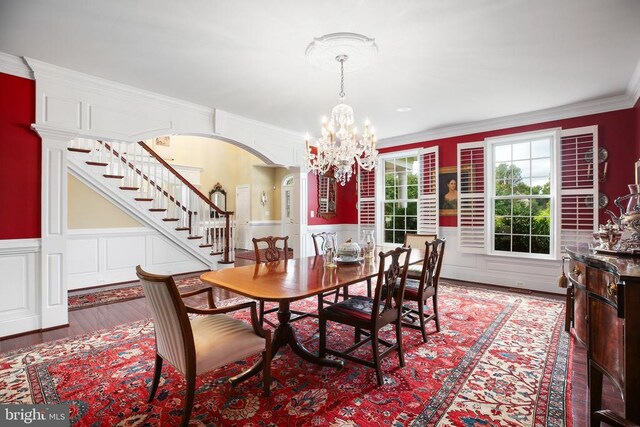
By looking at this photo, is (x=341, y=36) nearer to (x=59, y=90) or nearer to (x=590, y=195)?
(x=59, y=90)

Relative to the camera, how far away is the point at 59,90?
332cm

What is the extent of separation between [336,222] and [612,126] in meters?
4.77

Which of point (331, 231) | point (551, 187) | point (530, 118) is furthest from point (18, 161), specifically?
point (551, 187)

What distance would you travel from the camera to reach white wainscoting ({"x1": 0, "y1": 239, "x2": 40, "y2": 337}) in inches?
121

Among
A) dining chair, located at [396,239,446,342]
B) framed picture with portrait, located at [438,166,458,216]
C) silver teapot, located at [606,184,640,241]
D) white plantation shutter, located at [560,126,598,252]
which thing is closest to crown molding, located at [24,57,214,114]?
dining chair, located at [396,239,446,342]

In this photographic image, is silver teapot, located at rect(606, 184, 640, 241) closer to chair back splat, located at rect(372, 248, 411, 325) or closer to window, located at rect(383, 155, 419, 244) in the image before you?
chair back splat, located at rect(372, 248, 411, 325)

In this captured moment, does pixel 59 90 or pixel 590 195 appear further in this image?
pixel 590 195

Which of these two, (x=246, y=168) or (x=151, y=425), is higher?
(x=246, y=168)

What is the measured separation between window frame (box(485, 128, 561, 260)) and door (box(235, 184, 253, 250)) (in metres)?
6.98

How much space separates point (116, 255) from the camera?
5.53 m

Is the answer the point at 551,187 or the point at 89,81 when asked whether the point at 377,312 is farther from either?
the point at 551,187

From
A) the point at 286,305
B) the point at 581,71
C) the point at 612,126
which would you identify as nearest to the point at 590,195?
the point at 612,126

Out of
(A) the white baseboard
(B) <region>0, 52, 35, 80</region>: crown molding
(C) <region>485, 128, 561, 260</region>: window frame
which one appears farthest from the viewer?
(A) the white baseboard

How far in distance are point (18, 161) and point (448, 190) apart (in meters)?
5.93
